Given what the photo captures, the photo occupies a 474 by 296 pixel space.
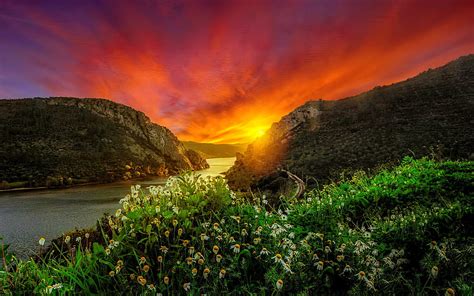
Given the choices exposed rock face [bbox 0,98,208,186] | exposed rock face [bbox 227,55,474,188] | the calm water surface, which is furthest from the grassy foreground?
exposed rock face [bbox 0,98,208,186]

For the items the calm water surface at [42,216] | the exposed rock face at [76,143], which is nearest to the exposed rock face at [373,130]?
the calm water surface at [42,216]

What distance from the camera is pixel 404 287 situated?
3742mm

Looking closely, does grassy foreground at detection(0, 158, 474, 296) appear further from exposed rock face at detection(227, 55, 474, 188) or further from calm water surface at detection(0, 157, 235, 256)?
exposed rock face at detection(227, 55, 474, 188)

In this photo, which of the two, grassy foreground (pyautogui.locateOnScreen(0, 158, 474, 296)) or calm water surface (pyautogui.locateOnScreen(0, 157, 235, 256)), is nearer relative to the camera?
grassy foreground (pyautogui.locateOnScreen(0, 158, 474, 296))

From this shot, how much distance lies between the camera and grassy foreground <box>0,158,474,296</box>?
11.6 ft

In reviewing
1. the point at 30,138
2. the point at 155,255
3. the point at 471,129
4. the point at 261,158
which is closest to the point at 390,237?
the point at 155,255

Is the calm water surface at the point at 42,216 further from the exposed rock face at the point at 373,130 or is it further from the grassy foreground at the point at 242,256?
the exposed rock face at the point at 373,130

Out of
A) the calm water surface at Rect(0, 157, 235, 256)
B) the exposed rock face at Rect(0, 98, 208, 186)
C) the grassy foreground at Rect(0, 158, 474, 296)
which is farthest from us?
the exposed rock face at Rect(0, 98, 208, 186)

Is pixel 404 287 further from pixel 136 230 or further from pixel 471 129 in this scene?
pixel 471 129

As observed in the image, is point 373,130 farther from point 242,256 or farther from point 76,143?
point 76,143

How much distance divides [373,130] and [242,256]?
23683 mm

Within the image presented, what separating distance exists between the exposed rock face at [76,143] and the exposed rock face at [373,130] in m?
23.3

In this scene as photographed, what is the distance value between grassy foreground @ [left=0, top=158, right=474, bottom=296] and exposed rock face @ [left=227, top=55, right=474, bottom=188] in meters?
7.52

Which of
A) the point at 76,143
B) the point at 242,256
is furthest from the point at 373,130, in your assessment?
the point at 76,143
